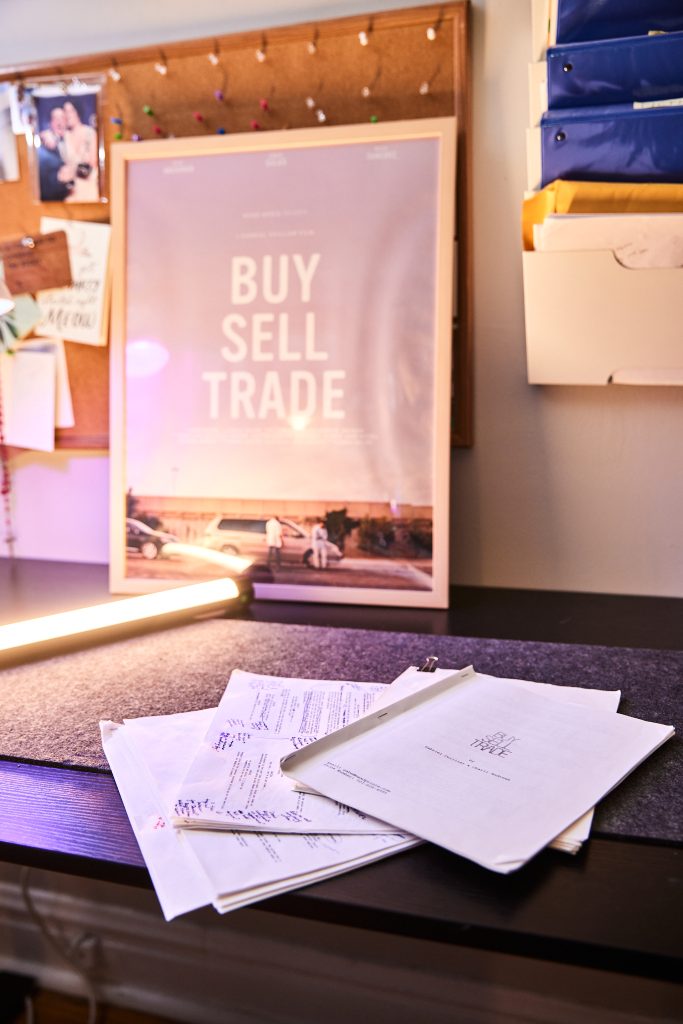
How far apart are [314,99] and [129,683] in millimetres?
856

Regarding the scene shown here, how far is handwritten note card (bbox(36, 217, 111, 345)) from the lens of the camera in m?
1.20

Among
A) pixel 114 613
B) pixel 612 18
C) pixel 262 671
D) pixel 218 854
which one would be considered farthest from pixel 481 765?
pixel 612 18

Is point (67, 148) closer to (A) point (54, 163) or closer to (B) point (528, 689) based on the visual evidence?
(A) point (54, 163)

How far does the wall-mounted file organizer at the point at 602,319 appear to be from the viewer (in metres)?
→ 0.95

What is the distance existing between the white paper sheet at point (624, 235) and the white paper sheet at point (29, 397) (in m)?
0.79

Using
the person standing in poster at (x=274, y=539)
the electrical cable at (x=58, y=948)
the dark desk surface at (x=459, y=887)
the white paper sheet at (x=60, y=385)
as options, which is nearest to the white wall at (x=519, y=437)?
the person standing in poster at (x=274, y=539)

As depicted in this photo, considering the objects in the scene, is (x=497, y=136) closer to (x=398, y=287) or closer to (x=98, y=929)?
(x=398, y=287)

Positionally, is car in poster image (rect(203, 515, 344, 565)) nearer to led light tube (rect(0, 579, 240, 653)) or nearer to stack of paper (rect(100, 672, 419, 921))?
led light tube (rect(0, 579, 240, 653))

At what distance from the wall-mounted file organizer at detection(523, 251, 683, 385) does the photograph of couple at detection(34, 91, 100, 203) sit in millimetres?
701

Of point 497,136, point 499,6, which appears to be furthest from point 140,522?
point 499,6

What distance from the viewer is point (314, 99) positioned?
1104 millimetres

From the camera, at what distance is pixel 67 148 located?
1.20m

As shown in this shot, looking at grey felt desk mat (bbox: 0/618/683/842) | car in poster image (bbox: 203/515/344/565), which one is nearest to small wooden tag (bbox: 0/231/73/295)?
car in poster image (bbox: 203/515/344/565)

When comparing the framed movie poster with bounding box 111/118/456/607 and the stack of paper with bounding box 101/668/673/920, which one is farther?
the framed movie poster with bounding box 111/118/456/607
